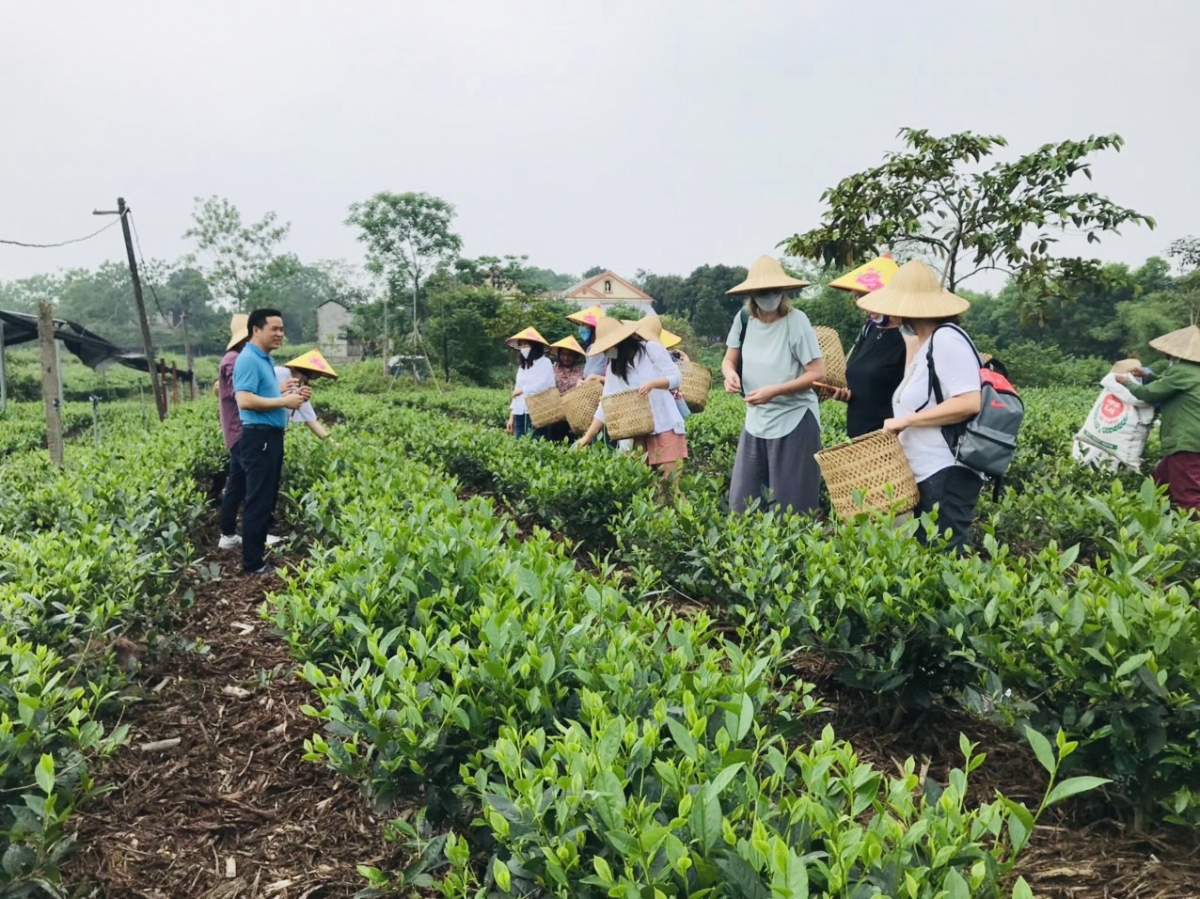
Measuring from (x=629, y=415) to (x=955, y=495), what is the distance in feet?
7.75

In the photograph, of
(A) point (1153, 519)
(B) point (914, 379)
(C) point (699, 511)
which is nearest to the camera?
(A) point (1153, 519)

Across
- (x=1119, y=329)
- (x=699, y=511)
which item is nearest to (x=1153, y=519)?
(x=699, y=511)

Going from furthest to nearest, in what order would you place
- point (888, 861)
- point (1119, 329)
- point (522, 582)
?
point (1119, 329), point (522, 582), point (888, 861)

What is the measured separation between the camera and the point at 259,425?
490 cm

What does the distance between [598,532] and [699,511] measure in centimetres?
130

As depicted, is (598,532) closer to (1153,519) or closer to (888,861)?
Answer: (1153,519)

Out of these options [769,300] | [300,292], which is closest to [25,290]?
[300,292]

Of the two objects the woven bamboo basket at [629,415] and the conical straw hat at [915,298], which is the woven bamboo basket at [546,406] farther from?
the conical straw hat at [915,298]

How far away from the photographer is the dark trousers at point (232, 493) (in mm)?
5219

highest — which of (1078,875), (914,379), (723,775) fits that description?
(914,379)

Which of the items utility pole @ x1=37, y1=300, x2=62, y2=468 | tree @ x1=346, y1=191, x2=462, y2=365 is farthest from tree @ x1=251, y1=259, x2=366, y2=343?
utility pole @ x1=37, y1=300, x2=62, y2=468

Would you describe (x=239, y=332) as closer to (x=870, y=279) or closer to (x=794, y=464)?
(x=794, y=464)

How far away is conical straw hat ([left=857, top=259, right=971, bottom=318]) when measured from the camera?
3.38 m

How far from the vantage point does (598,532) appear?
5.02 m
